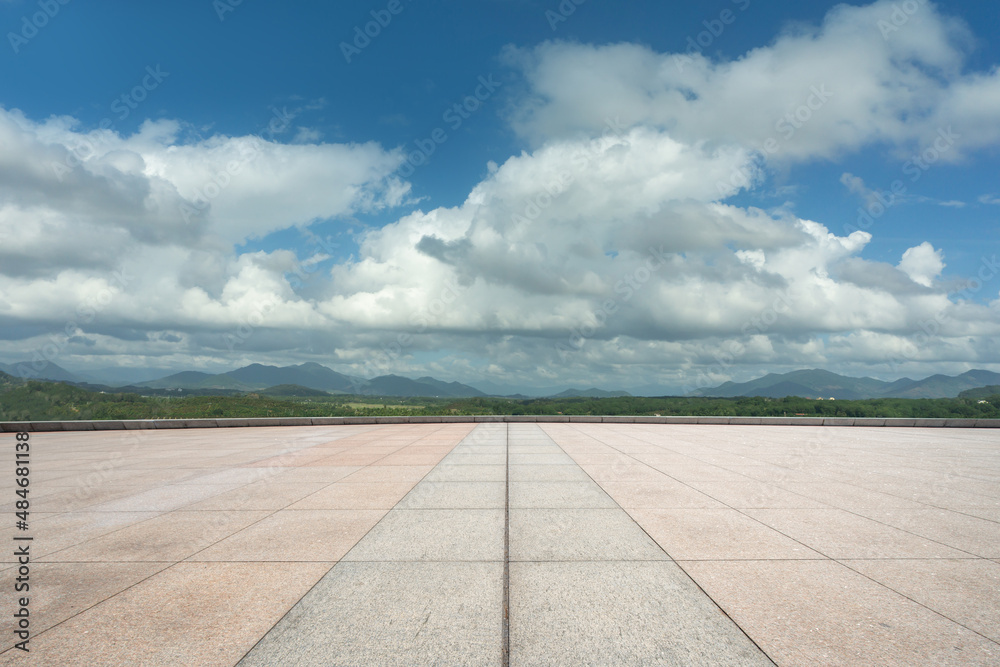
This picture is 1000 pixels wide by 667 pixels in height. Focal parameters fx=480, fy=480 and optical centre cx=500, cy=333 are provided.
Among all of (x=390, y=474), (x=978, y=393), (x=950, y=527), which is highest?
(x=950, y=527)

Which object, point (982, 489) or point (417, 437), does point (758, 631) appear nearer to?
point (982, 489)

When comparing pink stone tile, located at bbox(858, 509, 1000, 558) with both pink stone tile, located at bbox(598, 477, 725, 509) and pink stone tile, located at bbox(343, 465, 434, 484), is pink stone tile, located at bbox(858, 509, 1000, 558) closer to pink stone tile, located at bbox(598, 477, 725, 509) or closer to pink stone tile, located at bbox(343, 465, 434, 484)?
pink stone tile, located at bbox(598, 477, 725, 509)

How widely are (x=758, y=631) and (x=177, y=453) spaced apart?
1759cm

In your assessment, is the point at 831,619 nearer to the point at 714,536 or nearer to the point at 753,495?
the point at 714,536

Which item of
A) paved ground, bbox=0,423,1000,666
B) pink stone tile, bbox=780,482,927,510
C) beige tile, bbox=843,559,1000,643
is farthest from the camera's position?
pink stone tile, bbox=780,482,927,510

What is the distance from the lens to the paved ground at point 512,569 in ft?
12.3

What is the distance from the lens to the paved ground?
3.74 m

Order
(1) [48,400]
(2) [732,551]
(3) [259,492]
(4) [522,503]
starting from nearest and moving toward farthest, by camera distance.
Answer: (2) [732,551] → (4) [522,503] → (3) [259,492] → (1) [48,400]

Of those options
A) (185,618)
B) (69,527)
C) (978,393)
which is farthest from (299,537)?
(978,393)

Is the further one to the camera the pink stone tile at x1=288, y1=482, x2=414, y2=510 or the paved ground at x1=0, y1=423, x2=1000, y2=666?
the pink stone tile at x1=288, y1=482, x2=414, y2=510

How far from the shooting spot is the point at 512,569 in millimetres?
5297

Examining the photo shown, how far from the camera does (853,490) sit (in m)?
9.45

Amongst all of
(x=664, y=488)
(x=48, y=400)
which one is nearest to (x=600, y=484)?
(x=664, y=488)

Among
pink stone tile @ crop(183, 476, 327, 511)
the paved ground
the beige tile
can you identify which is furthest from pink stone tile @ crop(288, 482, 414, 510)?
the beige tile
